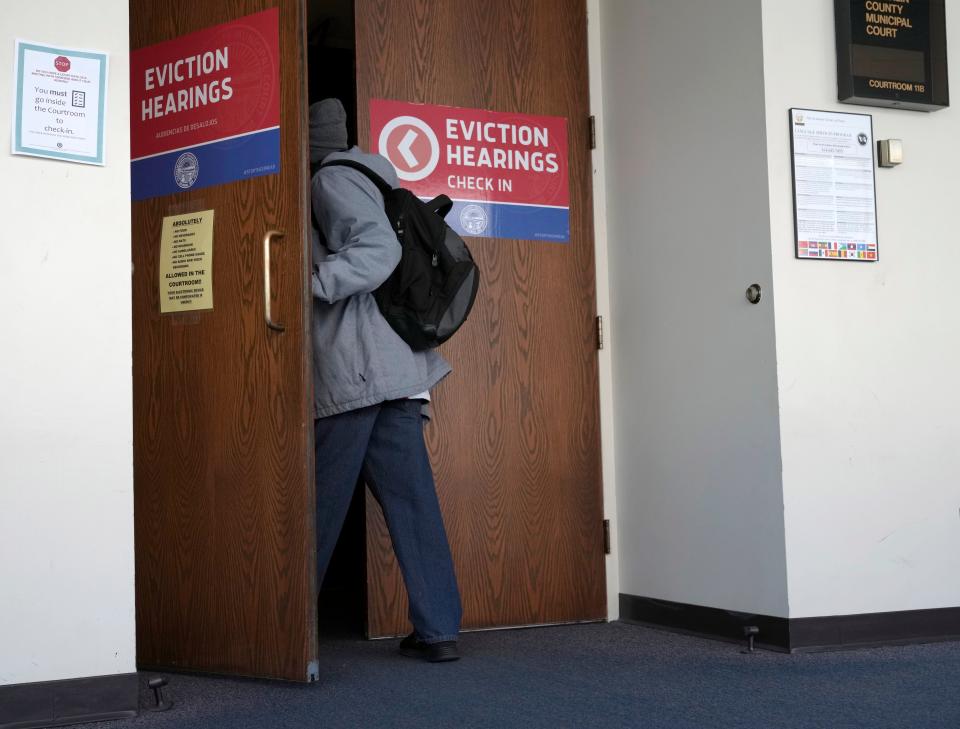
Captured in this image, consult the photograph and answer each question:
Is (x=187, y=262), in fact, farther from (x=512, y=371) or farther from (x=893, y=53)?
(x=893, y=53)

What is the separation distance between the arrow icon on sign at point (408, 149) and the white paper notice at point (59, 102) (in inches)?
49.2

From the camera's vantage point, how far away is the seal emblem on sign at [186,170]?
3.24m

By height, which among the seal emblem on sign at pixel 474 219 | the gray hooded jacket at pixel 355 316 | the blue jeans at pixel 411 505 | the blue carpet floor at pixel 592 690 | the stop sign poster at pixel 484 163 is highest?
the stop sign poster at pixel 484 163

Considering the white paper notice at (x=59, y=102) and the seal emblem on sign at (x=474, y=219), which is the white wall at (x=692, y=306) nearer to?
the seal emblem on sign at (x=474, y=219)

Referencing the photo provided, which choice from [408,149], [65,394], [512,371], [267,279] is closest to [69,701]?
[65,394]

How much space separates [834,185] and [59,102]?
227 cm

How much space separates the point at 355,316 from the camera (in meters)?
3.21

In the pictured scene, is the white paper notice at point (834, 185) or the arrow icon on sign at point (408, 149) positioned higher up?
the arrow icon on sign at point (408, 149)

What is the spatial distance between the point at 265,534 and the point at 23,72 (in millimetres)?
1300

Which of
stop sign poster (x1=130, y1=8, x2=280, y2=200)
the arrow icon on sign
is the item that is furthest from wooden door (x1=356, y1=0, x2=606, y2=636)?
stop sign poster (x1=130, y1=8, x2=280, y2=200)

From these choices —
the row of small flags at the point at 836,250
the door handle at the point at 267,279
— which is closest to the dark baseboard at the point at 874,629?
the row of small flags at the point at 836,250

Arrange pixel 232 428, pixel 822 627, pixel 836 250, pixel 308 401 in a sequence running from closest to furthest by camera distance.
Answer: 1. pixel 308 401
2. pixel 232 428
3. pixel 822 627
4. pixel 836 250

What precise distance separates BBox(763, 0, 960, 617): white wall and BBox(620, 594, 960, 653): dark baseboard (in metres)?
0.04

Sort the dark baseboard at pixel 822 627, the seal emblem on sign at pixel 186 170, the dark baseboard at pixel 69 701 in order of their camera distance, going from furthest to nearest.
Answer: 1. the dark baseboard at pixel 822 627
2. the seal emblem on sign at pixel 186 170
3. the dark baseboard at pixel 69 701
